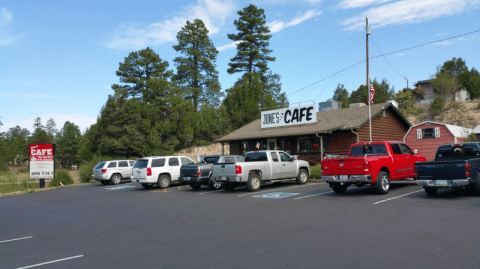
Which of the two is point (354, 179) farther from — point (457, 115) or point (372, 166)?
point (457, 115)

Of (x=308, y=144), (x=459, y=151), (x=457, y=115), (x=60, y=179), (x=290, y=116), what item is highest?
(x=457, y=115)

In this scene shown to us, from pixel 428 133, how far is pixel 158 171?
77.1 feet

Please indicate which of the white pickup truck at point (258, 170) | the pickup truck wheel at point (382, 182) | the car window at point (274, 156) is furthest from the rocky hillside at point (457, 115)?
the pickup truck wheel at point (382, 182)

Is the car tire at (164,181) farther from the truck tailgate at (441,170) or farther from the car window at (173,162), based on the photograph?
the truck tailgate at (441,170)

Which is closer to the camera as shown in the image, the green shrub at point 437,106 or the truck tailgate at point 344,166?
the truck tailgate at point 344,166

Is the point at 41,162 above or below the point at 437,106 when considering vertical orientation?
below

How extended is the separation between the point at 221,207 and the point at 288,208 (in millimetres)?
2391

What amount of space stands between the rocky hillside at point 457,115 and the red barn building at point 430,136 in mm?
15399

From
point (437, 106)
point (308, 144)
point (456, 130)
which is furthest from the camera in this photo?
point (437, 106)

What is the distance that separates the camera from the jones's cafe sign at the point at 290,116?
1139 inches

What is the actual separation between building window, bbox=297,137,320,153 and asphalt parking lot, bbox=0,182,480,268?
14684mm

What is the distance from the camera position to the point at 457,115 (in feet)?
156

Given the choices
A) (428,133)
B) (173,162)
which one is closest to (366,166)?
(173,162)

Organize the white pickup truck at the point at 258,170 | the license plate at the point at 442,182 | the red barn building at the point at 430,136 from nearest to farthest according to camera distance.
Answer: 1. the license plate at the point at 442,182
2. the white pickup truck at the point at 258,170
3. the red barn building at the point at 430,136
